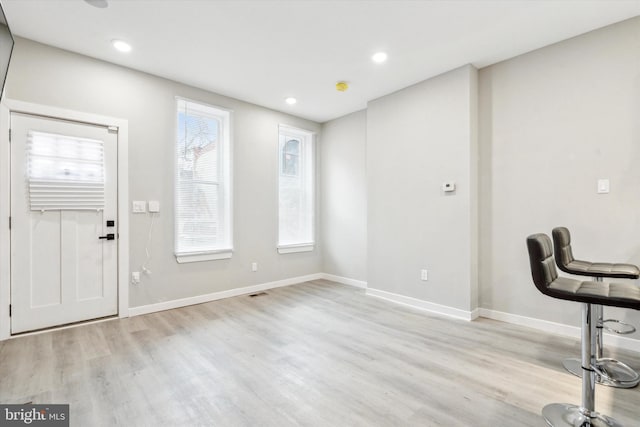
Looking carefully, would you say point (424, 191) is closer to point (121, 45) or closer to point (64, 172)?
point (121, 45)

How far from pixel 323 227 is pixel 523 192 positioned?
315 centimetres

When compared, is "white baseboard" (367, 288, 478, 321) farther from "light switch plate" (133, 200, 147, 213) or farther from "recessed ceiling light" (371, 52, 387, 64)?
"light switch plate" (133, 200, 147, 213)

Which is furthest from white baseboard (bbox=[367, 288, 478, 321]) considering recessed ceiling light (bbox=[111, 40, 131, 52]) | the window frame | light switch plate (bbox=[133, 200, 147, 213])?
recessed ceiling light (bbox=[111, 40, 131, 52])

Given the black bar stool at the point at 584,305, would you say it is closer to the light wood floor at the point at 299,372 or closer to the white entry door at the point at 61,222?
the light wood floor at the point at 299,372

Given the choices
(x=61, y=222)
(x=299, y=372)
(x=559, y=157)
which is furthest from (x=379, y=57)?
(x=61, y=222)

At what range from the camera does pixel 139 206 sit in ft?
11.4

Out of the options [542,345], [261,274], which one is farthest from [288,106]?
[542,345]

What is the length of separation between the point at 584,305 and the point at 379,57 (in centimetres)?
276

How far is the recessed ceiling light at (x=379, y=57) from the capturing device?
310 centimetres

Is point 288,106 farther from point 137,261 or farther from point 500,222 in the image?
point 500,222

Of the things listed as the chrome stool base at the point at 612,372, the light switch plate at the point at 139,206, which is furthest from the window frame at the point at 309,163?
the chrome stool base at the point at 612,372

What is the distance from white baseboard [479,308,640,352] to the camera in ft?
8.30

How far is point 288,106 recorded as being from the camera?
15.3ft

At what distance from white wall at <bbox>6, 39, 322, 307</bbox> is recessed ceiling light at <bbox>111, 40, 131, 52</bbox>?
0.43m
